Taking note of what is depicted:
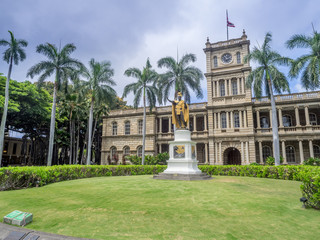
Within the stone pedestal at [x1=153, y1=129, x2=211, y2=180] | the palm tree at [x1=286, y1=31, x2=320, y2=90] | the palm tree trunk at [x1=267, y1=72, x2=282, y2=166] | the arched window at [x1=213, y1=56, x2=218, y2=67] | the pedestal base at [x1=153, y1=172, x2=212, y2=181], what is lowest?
the pedestal base at [x1=153, y1=172, x2=212, y2=181]

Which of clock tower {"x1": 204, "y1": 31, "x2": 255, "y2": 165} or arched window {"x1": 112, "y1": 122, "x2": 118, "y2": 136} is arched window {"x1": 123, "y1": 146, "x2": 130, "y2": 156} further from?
clock tower {"x1": 204, "y1": 31, "x2": 255, "y2": 165}

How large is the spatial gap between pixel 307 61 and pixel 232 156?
1490 cm

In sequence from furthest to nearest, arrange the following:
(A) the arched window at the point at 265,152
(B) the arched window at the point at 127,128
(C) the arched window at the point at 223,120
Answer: (B) the arched window at the point at 127,128 < (C) the arched window at the point at 223,120 < (A) the arched window at the point at 265,152

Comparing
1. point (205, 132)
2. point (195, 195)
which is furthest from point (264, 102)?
point (195, 195)

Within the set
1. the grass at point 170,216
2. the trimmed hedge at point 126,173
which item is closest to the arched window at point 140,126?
the trimmed hedge at point 126,173

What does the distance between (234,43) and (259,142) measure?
508 inches

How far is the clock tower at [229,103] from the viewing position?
87.6ft

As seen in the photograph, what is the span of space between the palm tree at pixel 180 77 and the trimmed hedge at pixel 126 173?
8.82 m

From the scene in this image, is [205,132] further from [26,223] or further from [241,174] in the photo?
[26,223]

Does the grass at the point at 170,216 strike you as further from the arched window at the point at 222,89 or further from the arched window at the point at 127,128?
the arched window at the point at 127,128

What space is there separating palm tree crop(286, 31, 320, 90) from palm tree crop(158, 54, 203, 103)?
340 inches

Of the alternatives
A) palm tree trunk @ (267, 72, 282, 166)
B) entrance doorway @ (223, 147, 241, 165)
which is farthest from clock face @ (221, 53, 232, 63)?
entrance doorway @ (223, 147, 241, 165)

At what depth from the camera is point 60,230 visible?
4555 mm

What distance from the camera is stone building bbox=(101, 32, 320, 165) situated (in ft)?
84.4
